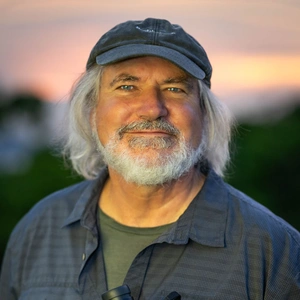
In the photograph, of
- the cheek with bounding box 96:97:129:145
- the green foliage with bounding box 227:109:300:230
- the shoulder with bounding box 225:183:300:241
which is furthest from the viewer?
the green foliage with bounding box 227:109:300:230

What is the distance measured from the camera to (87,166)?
3729 mm

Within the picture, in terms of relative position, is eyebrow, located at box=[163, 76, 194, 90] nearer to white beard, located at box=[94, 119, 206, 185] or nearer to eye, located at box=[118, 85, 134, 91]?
eye, located at box=[118, 85, 134, 91]

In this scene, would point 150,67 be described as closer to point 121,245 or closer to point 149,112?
point 149,112

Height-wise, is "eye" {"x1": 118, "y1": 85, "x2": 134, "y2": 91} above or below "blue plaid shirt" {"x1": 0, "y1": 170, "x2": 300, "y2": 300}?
above

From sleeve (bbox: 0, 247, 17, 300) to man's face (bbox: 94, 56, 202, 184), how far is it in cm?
82

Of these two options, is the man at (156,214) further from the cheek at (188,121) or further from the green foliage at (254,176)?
the green foliage at (254,176)

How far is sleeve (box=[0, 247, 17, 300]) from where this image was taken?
133 inches

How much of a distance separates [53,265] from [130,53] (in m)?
1.05

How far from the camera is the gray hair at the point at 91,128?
132 inches

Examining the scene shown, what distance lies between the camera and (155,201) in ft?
10.4

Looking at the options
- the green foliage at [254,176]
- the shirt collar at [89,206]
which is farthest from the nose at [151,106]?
the green foliage at [254,176]

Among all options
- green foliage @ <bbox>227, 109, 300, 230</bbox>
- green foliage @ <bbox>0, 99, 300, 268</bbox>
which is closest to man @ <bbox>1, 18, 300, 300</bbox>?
green foliage @ <bbox>0, 99, 300, 268</bbox>

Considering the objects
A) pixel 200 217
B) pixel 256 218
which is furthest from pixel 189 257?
pixel 256 218

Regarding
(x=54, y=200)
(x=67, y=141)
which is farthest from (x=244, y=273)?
(x=67, y=141)
